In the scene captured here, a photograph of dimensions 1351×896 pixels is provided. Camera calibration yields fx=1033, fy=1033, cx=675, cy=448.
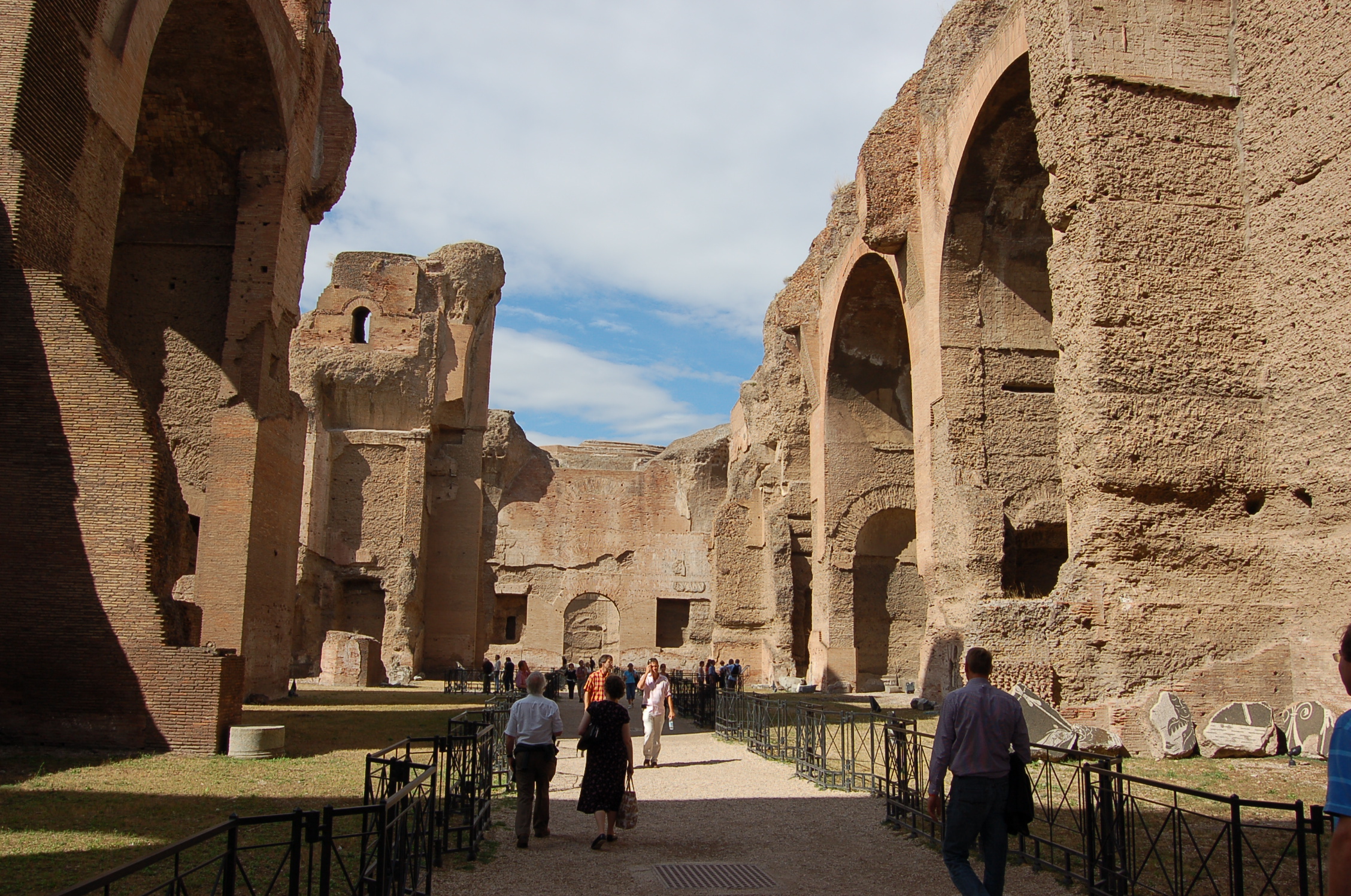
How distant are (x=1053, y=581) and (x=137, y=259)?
44.1 ft

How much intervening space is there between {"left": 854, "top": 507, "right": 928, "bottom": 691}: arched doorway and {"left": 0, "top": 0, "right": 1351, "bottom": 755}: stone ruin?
68 mm

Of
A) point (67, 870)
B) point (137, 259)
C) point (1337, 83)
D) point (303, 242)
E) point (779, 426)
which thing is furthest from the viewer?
point (779, 426)

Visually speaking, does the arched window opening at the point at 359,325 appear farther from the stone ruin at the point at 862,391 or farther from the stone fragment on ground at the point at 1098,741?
the stone fragment on ground at the point at 1098,741

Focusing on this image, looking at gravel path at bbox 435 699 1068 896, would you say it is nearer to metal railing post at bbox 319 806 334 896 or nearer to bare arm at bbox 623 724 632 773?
bare arm at bbox 623 724 632 773

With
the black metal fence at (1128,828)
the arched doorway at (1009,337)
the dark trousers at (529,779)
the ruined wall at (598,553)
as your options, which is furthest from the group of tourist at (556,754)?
the ruined wall at (598,553)

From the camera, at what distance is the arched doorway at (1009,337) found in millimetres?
13367

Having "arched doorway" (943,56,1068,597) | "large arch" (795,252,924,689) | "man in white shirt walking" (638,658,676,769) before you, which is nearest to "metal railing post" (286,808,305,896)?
"man in white shirt walking" (638,658,676,769)

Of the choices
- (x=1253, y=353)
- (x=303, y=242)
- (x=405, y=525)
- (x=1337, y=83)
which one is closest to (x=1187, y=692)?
(x=1253, y=353)

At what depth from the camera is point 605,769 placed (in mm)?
5574

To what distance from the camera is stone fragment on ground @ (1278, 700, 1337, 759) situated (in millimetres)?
7566

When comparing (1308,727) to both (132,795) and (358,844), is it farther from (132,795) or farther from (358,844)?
(132,795)

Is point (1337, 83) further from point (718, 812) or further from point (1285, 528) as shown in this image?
point (718, 812)

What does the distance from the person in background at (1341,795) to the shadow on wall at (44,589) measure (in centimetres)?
803

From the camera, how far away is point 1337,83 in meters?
8.23
